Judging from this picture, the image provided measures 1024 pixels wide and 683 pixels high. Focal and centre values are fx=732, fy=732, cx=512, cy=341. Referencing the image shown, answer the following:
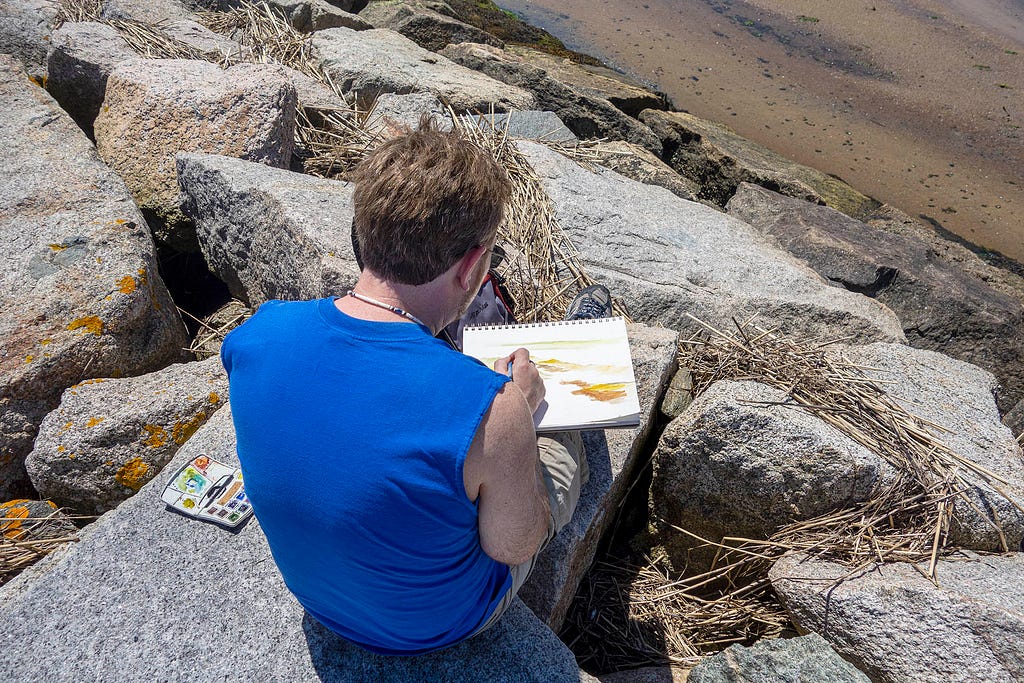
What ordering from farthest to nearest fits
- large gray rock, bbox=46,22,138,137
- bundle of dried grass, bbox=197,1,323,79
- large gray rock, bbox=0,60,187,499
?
bundle of dried grass, bbox=197,1,323,79 < large gray rock, bbox=46,22,138,137 < large gray rock, bbox=0,60,187,499

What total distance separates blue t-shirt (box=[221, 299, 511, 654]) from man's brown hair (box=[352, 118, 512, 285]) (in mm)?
177

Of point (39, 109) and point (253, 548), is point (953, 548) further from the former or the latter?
point (39, 109)

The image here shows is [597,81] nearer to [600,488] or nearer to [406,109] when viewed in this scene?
[406,109]

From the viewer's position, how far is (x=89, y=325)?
2.99 metres

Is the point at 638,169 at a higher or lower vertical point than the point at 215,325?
higher

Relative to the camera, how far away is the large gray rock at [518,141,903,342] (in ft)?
11.4

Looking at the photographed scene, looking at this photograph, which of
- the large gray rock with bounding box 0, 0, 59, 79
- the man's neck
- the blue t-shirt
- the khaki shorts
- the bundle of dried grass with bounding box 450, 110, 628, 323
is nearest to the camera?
the blue t-shirt

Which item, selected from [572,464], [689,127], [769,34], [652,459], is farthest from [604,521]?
[769,34]

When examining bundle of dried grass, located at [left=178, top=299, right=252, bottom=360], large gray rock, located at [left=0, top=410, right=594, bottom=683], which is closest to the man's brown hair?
large gray rock, located at [left=0, top=410, right=594, bottom=683]

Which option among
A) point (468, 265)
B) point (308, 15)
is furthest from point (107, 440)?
point (308, 15)

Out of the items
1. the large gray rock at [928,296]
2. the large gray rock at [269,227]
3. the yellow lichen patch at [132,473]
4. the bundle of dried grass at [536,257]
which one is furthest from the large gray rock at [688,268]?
the yellow lichen patch at [132,473]

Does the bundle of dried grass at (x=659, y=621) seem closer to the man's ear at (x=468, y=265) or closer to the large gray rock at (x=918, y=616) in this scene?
the large gray rock at (x=918, y=616)

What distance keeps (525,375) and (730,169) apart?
4.91 metres

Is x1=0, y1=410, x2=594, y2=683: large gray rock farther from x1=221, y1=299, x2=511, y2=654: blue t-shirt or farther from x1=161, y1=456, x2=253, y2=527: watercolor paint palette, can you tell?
x1=221, y1=299, x2=511, y2=654: blue t-shirt
